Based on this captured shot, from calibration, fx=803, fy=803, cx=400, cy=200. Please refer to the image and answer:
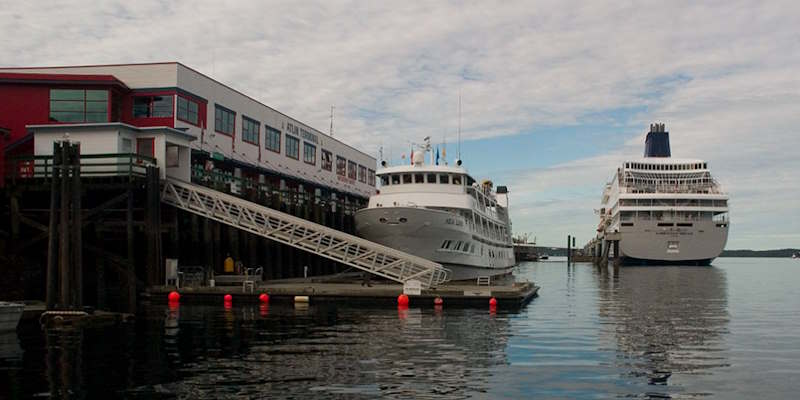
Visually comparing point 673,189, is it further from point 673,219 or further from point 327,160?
point 327,160

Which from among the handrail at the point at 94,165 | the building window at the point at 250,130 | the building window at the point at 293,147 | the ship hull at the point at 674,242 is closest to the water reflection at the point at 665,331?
the handrail at the point at 94,165

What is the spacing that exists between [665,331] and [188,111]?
1188 inches

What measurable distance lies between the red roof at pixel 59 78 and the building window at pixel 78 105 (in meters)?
0.51

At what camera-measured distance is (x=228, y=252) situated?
41406 mm

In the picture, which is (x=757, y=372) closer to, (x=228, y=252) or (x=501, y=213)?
(x=228, y=252)

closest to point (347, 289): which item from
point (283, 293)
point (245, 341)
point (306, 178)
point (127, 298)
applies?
point (283, 293)

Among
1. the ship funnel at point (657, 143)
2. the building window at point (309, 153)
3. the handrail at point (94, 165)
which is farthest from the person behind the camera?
the ship funnel at point (657, 143)

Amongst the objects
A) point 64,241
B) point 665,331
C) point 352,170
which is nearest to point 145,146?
point 64,241

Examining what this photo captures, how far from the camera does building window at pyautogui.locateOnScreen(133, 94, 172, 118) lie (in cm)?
4400

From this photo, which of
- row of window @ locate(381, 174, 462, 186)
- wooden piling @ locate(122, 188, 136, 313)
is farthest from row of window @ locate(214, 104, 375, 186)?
wooden piling @ locate(122, 188, 136, 313)

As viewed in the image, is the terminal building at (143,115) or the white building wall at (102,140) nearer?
the white building wall at (102,140)

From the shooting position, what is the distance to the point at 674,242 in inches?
3856

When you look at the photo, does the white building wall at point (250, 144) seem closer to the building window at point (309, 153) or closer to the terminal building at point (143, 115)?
the terminal building at point (143, 115)

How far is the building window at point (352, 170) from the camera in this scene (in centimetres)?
7894
